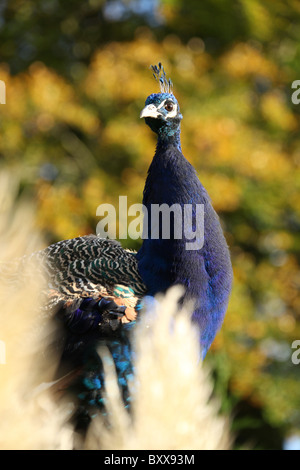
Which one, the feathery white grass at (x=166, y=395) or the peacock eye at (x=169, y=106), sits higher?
the peacock eye at (x=169, y=106)

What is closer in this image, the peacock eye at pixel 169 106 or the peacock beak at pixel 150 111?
the peacock beak at pixel 150 111

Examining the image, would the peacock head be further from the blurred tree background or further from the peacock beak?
the blurred tree background

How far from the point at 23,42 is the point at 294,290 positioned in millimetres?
7756

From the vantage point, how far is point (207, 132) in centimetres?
1106

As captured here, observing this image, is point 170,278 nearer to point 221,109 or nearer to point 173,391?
point 173,391

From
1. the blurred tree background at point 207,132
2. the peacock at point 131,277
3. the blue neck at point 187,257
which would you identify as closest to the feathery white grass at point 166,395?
the peacock at point 131,277

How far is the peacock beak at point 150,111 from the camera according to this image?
3920 mm

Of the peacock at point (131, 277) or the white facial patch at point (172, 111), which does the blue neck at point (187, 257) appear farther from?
the white facial patch at point (172, 111)

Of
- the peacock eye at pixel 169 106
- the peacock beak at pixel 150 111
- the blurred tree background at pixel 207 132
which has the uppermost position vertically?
the blurred tree background at pixel 207 132

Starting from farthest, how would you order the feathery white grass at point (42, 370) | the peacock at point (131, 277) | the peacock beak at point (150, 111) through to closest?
the peacock beak at point (150, 111) → the peacock at point (131, 277) → the feathery white grass at point (42, 370)

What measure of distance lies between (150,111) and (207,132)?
723 cm

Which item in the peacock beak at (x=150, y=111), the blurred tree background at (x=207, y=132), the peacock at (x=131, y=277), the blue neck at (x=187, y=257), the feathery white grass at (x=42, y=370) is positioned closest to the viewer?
the feathery white grass at (x=42, y=370)

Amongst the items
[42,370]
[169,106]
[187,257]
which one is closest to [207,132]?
[169,106]

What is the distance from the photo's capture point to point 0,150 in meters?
11.4
